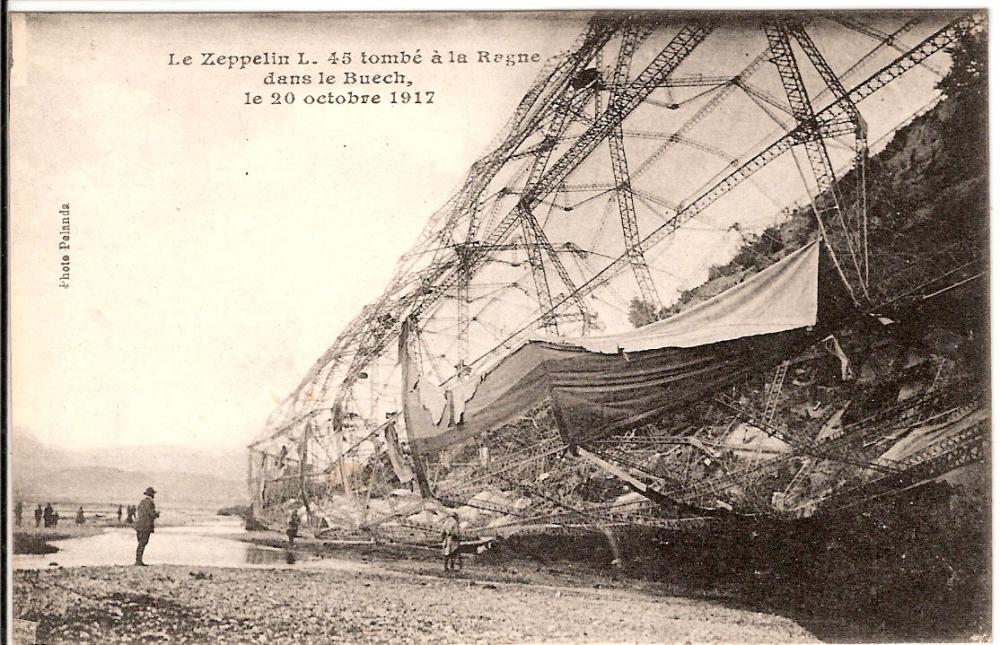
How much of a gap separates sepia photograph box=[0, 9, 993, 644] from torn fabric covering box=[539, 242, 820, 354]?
0.24 feet

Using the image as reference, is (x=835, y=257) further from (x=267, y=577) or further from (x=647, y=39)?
(x=267, y=577)

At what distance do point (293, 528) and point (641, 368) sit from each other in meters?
2.75

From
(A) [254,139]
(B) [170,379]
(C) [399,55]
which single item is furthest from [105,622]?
(C) [399,55]

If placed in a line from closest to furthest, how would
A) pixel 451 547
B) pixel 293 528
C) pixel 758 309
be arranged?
pixel 758 309 → pixel 451 547 → pixel 293 528

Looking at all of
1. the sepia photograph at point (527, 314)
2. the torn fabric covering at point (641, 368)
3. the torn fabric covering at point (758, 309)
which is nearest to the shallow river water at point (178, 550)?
the sepia photograph at point (527, 314)

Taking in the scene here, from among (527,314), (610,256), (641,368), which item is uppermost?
(610,256)

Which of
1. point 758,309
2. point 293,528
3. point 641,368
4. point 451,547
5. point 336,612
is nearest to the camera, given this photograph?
point 758,309

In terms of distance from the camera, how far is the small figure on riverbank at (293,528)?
17.9 feet

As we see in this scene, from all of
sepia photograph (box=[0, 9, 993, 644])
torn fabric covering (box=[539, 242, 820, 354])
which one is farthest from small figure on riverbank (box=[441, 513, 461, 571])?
torn fabric covering (box=[539, 242, 820, 354])

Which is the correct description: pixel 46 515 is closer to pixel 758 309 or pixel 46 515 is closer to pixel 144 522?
pixel 144 522

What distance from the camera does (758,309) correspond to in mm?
4777

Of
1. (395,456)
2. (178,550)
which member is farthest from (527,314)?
(178,550)

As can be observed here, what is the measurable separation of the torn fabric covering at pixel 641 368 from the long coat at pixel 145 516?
1.93m

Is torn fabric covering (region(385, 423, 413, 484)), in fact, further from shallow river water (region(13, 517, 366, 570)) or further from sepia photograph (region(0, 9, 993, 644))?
shallow river water (region(13, 517, 366, 570))
